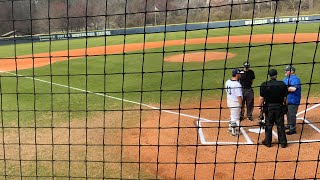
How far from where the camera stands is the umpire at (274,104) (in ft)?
21.8

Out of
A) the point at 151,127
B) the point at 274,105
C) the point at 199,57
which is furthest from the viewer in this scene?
the point at 199,57

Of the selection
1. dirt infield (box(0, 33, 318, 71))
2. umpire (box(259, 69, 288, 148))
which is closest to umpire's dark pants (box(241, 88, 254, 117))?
umpire (box(259, 69, 288, 148))

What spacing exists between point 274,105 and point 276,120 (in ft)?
1.07

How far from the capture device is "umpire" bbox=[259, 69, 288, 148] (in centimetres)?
664

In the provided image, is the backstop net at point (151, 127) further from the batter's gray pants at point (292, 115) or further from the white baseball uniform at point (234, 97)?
the white baseball uniform at point (234, 97)

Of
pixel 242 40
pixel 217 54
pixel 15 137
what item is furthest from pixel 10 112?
pixel 242 40

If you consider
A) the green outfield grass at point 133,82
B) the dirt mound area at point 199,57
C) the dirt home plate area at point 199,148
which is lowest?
the dirt home plate area at point 199,148

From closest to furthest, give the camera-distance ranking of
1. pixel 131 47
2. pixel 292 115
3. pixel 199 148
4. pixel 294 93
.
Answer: pixel 199 148 → pixel 294 93 → pixel 292 115 → pixel 131 47

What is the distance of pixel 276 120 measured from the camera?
689 cm

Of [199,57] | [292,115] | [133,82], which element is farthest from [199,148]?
[199,57]

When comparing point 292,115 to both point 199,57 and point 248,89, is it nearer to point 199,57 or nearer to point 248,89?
point 248,89

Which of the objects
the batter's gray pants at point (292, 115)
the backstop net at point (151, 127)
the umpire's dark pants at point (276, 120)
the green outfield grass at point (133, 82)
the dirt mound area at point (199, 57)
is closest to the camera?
the backstop net at point (151, 127)

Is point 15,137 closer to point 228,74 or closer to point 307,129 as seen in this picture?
point 307,129

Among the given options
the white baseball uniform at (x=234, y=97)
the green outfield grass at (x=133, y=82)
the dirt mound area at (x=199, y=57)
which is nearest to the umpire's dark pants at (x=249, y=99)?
the green outfield grass at (x=133, y=82)
